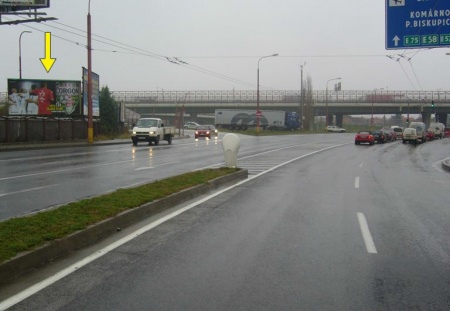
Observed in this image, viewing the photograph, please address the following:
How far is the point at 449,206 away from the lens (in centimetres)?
1044

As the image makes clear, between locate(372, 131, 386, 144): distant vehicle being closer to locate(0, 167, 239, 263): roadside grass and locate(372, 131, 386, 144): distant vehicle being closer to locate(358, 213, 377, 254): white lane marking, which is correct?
locate(0, 167, 239, 263): roadside grass

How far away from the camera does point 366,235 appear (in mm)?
7410

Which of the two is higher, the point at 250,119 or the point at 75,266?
the point at 250,119

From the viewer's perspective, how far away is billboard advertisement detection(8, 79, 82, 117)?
4000cm

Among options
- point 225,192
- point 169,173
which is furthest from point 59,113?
point 225,192

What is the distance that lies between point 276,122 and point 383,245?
7628 cm

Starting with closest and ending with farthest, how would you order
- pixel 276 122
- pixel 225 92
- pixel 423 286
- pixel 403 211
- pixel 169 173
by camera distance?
1. pixel 423 286
2. pixel 403 211
3. pixel 169 173
4. pixel 276 122
5. pixel 225 92

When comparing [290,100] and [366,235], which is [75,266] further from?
[290,100]

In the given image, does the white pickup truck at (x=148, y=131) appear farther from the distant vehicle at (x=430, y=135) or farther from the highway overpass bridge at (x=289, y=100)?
the highway overpass bridge at (x=289, y=100)

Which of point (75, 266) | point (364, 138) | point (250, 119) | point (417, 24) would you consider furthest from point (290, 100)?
point (75, 266)

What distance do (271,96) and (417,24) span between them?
231 ft

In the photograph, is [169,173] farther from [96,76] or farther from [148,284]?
[96,76]
